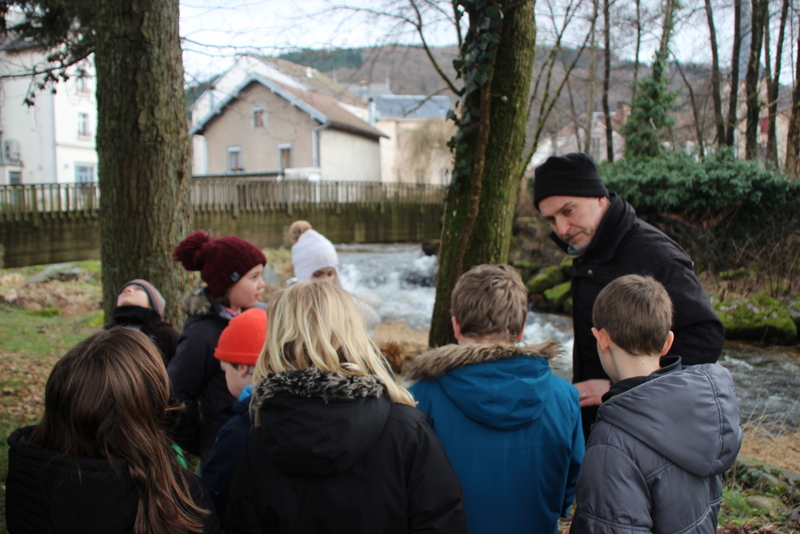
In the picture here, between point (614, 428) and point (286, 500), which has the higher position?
point (614, 428)

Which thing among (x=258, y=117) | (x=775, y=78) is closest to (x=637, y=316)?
(x=775, y=78)

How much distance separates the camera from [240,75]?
35.7 meters

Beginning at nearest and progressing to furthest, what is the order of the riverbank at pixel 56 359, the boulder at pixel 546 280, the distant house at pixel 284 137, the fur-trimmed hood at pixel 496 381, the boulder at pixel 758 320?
the fur-trimmed hood at pixel 496 381 < the riverbank at pixel 56 359 < the boulder at pixel 758 320 < the boulder at pixel 546 280 < the distant house at pixel 284 137

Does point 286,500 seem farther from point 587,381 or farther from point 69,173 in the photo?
point 69,173

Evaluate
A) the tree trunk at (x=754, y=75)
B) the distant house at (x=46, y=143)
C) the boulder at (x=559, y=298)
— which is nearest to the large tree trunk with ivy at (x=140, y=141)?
the boulder at (x=559, y=298)

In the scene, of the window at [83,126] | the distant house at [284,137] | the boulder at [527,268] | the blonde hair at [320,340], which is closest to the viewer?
the blonde hair at [320,340]

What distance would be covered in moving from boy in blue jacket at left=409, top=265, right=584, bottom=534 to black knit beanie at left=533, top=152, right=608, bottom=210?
3.08 feet

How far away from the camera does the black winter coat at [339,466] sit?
1653 mm

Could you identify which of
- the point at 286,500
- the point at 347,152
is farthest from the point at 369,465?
the point at 347,152

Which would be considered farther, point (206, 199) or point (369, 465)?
point (206, 199)

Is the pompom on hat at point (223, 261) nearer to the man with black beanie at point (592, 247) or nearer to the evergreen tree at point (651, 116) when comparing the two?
the man with black beanie at point (592, 247)

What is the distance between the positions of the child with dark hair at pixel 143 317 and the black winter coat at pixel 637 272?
7.73 ft

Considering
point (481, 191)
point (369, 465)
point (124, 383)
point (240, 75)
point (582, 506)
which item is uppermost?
point (240, 75)

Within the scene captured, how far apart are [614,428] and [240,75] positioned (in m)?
37.8
